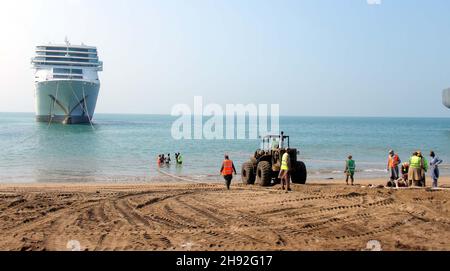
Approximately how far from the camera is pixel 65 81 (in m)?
77.9

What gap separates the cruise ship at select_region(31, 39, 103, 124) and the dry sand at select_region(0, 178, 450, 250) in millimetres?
69361

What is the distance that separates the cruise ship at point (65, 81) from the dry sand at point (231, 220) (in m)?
69.4

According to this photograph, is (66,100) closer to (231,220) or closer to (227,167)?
(227,167)

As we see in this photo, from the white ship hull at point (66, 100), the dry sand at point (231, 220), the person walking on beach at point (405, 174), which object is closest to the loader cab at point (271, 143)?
the dry sand at point (231, 220)

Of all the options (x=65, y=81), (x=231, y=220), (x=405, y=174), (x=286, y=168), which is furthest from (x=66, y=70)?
(x=231, y=220)

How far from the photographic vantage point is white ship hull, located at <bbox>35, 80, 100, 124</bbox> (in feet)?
260

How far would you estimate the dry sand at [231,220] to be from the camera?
25.8 feet

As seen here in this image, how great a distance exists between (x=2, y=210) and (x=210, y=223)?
4.91 m

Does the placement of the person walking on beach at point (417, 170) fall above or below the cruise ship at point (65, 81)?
below

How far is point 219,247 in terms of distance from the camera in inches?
297

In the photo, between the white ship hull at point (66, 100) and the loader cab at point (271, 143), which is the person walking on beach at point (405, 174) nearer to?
the loader cab at point (271, 143)

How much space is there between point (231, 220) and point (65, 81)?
7344cm

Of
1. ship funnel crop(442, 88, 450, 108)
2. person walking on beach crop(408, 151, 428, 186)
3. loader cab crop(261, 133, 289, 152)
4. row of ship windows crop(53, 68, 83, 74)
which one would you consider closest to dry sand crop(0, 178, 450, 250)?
person walking on beach crop(408, 151, 428, 186)
